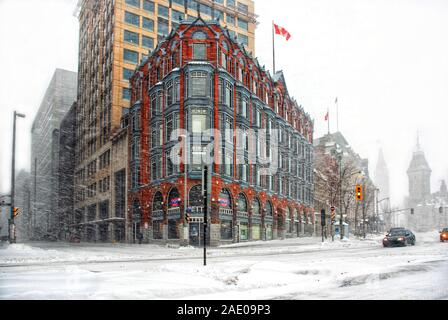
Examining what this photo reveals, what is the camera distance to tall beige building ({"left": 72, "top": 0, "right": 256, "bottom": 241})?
56.9 meters

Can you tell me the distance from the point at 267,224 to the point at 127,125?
21.6 m

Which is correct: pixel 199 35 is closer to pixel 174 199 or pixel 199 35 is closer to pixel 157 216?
pixel 174 199

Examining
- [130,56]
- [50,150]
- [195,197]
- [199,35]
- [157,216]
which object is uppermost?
[130,56]

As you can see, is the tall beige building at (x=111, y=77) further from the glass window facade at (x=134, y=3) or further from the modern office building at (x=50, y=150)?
the modern office building at (x=50, y=150)

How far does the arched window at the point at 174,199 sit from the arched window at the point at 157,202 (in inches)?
74.1

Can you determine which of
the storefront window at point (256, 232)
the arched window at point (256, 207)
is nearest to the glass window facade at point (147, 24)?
the arched window at point (256, 207)

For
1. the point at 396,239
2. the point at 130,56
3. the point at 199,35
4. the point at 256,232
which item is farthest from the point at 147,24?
the point at 396,239

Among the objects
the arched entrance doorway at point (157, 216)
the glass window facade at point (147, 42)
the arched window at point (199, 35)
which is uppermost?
the glass window facade at point (147, 42)

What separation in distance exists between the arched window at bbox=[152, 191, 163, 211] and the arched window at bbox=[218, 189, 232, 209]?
6.82 meters

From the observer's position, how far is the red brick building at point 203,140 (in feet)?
132

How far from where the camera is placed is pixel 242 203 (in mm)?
44031

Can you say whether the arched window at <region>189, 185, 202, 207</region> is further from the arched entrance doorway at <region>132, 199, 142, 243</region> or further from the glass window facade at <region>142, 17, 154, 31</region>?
the glass window facade at <region>142, 17, 154, 31</region>

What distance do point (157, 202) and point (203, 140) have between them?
9123 millimetres
